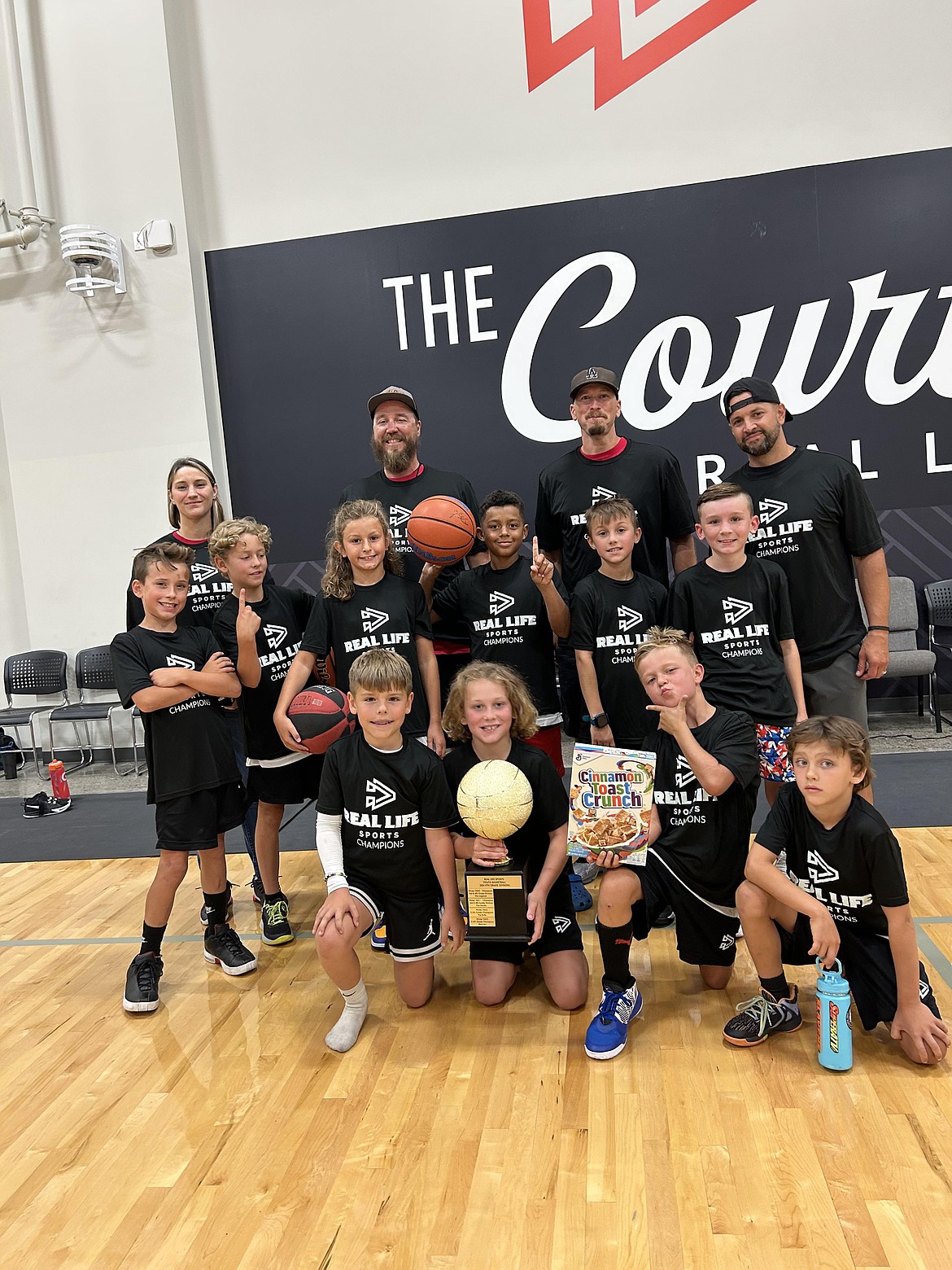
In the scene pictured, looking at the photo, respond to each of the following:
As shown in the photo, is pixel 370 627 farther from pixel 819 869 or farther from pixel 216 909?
pixel 819 869

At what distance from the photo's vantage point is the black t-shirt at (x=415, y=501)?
340 cm

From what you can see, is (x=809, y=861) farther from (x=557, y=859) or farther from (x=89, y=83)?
(x=89, y=83)

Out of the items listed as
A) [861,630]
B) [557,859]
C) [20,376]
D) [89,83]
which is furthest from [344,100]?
[557,859]

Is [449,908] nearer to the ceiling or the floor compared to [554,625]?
nearer to the floor

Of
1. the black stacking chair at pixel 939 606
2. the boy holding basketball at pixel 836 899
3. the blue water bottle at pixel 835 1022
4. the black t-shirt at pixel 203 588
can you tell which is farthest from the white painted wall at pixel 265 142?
the blue water bottle at pixel 835 1022

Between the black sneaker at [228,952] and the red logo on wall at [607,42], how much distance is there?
5.73 m

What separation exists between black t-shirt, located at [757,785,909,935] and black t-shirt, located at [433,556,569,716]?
1055 mm

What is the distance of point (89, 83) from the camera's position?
20.8 feet

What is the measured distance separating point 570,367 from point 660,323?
668mm

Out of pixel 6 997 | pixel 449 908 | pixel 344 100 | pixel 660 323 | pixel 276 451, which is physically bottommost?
pixel 6 997

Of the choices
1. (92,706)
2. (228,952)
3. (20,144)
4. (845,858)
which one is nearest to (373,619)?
(228,952)

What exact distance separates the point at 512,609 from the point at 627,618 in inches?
16.5

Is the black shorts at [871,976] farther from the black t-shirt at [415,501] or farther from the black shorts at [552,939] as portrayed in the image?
the black t-shirt at [415,501]

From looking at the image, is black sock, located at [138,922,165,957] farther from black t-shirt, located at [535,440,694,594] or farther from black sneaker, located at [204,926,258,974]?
black t-shirt, located at [535,440,694,594]
